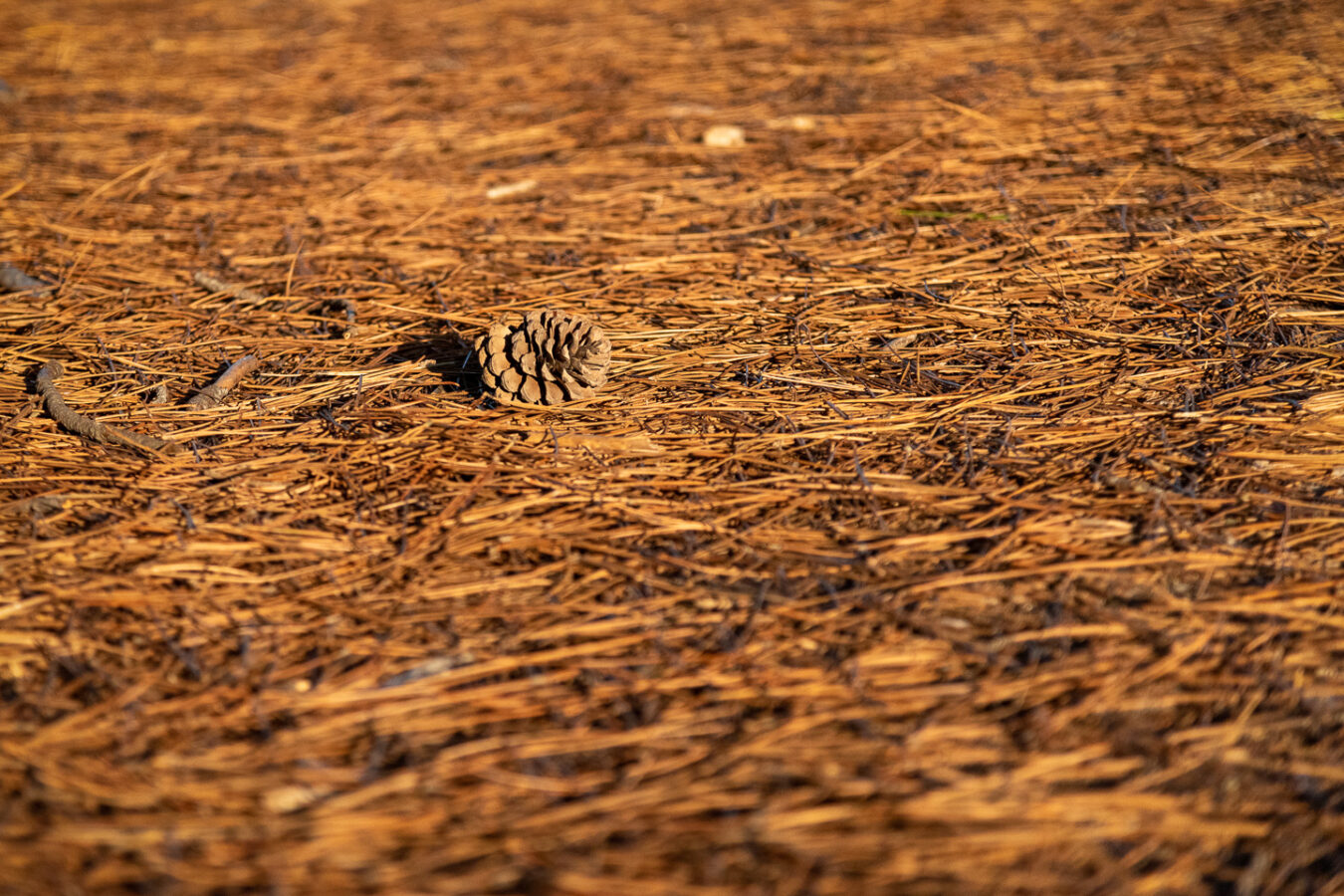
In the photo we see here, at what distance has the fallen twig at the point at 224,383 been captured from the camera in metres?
1.85

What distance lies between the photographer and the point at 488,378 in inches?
72.0

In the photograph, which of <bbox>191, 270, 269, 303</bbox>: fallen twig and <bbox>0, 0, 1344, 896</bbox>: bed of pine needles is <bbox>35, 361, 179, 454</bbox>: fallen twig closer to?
<bbox>0, 0, 1344, 896</bbox>: bed of pine needles

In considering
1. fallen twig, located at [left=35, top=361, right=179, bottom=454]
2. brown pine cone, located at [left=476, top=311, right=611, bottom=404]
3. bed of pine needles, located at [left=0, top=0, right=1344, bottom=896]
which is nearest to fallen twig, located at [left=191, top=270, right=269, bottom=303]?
bed of pine needles, located at [left=0, top=0, right=1344, bottom=896]

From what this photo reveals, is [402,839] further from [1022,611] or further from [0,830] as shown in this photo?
[1022,611]

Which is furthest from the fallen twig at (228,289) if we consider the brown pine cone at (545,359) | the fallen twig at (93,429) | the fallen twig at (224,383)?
the brown pine cone at (545,359)

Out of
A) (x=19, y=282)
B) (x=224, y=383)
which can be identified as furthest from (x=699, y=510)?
(x=19, y=282)

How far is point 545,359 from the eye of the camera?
180 centimetres

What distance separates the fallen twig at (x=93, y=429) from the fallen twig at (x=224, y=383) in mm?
126

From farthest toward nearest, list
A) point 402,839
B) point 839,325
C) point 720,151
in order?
1. point 720,151
2. point 839,325
3. point 402,839

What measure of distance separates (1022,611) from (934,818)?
385 millimetres

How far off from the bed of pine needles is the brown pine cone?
6 centimetres

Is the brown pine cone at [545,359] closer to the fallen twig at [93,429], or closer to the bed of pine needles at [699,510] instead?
the bed of pine needles at [699,510]

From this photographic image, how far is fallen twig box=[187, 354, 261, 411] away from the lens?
1.85 m

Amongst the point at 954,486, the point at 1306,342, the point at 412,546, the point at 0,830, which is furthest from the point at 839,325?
the point at 0,830
